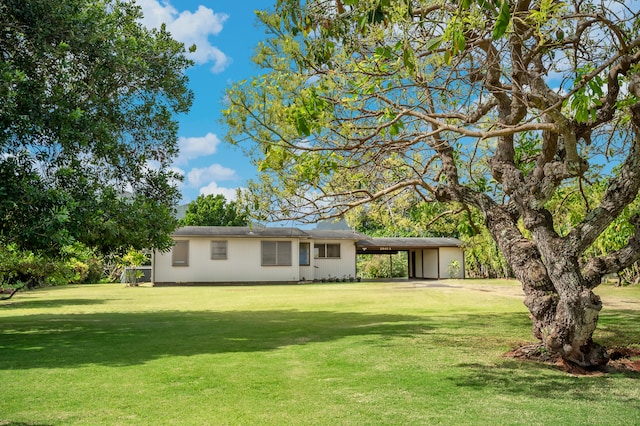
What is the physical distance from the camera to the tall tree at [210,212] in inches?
1971

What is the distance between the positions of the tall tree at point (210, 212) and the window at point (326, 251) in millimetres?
17714

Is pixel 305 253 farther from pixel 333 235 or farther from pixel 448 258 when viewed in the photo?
pixel 448 258

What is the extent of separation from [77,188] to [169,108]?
10.1 feet

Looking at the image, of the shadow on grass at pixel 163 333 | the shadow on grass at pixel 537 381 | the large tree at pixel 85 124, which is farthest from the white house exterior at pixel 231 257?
the shadow on grass at pixel 537 381

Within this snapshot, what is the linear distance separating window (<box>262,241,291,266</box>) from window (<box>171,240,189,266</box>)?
413 cm

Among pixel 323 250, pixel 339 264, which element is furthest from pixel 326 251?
pixel 339 264

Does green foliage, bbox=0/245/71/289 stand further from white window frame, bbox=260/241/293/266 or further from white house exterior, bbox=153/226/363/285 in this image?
white window frame, bbox=260/241/293/266

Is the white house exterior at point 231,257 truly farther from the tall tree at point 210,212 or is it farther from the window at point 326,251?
the tall tree at point 210,212

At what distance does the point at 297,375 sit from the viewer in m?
6.63

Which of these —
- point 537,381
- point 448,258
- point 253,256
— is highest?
point 253,256

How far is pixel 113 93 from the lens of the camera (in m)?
11.0

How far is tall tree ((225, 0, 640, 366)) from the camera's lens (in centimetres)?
677

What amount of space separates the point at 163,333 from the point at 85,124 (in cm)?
410

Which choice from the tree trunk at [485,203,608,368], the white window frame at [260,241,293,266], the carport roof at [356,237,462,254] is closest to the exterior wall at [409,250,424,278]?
the carport roof at [356,237,462,254]
